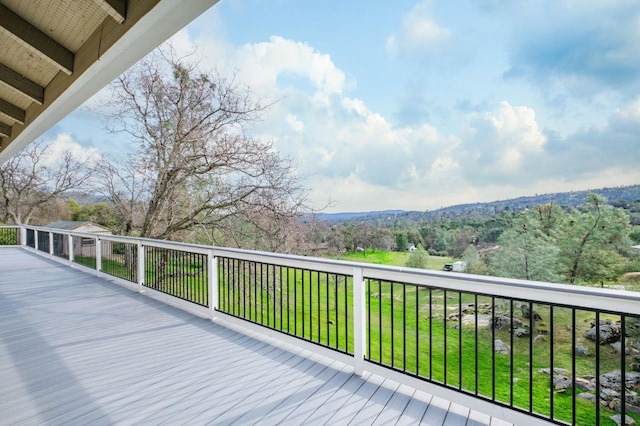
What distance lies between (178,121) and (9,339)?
6.86 m

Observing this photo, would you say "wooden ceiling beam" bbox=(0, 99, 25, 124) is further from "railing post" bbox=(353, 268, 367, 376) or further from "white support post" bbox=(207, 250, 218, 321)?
"railing post" bbox=(353, 268, 367, 376)

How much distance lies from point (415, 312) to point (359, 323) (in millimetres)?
770

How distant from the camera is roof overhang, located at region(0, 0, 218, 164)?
1.75 metres

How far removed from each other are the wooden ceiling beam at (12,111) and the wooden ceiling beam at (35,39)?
1954 mm

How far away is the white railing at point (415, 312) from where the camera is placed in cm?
193

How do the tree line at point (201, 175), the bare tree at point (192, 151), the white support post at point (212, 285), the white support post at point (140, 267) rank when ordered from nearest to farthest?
the white support post at point (212, 285), the white support post at point (140, 267), the tree line at point (201, 175), the bare tree at point (192, 151)

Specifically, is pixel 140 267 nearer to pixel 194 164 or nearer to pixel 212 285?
pixel 212 285

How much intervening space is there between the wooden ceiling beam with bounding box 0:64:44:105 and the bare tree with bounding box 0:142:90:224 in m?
19.2

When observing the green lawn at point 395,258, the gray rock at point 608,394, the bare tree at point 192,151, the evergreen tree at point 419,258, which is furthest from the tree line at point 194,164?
the gray rock at point 608,394

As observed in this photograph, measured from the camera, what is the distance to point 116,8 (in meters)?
1.81

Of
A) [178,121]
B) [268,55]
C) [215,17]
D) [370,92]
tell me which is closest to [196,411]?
[178,121]

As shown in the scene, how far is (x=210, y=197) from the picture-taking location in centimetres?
922

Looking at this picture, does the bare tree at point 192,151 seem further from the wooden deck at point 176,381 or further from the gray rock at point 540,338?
the gray rock at point 540,338

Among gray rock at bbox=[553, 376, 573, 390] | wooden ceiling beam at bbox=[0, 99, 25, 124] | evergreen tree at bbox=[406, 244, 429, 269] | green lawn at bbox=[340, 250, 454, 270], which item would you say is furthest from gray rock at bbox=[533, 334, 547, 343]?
wooden ceiling beam at bbox=[0, 99, 25, 124]
